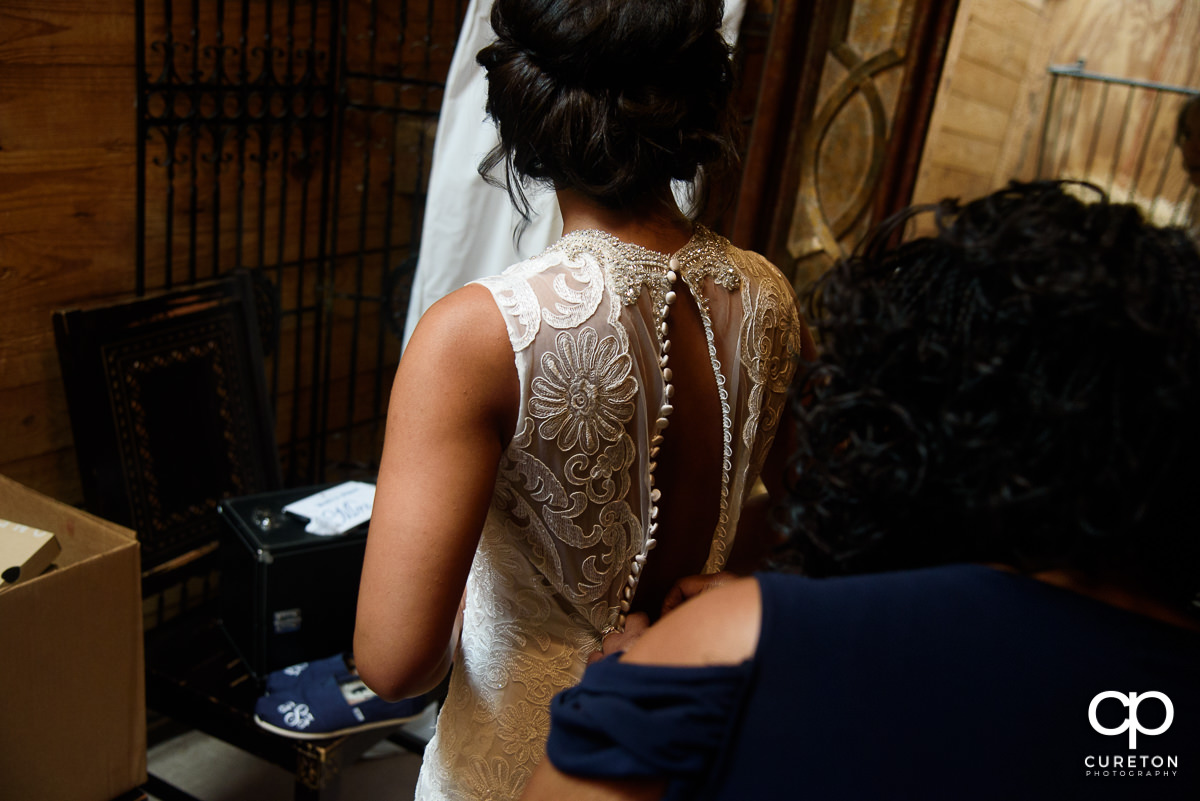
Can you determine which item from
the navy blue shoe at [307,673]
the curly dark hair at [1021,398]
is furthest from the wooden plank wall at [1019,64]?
the navy blue shoe at [307,673]

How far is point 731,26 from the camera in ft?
7.47

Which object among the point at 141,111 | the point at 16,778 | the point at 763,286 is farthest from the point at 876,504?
the point at 141,111

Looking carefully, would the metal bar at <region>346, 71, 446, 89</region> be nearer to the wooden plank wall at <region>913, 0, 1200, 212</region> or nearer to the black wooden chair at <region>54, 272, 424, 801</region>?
the black wooden chair at <region>54, 272, 424, 801</region>

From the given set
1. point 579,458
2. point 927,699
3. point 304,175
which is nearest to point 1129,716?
point 927,699

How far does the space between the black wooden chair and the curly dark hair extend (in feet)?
4.92

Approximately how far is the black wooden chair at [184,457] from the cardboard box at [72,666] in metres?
0.31

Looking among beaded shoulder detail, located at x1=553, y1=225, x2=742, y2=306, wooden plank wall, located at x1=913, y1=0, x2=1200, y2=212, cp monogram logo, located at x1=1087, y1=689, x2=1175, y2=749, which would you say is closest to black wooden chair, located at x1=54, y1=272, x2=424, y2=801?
beaded shoulder detail, located at x1=553, y1=225, x2=742, y2=306

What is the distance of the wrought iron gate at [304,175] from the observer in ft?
6.75

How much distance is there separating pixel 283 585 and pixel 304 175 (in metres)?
1.11

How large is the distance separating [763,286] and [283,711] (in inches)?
51.5

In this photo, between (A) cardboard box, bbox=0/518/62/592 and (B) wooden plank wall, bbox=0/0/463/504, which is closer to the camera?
(A) cardboard box, bbox=0/518/62/592

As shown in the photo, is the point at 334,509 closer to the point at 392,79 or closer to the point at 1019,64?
the point at 392,79

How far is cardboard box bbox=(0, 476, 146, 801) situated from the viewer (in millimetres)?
1351

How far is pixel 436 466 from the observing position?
3.09 feet
